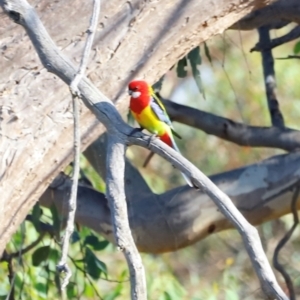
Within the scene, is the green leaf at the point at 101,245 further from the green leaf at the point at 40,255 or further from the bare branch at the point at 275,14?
the bare branch at the point at 275,14

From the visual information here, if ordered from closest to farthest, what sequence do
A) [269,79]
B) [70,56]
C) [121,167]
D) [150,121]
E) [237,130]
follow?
[121,167] → [70,56] → [150,121] → [237,130] → [269,79]

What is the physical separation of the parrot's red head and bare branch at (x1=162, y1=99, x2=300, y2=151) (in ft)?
3.57

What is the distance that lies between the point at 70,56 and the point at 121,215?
2.46ft

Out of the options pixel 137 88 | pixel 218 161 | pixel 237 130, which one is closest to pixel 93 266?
pixel 237 130

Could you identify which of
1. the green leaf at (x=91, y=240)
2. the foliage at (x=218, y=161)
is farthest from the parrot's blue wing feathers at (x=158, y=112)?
the foliage at (x=218, y=161)

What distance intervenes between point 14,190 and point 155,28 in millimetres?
575

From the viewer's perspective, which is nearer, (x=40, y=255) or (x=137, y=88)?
(x=137, y=88)

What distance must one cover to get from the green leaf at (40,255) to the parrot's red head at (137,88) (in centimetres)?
123

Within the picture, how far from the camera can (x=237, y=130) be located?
123 inches

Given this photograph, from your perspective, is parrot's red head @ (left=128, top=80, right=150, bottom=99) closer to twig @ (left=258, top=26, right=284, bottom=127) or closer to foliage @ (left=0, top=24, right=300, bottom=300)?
twig @ (left=258, top=26, right=284, bottom=127)

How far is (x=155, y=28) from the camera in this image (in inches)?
Answer: 81.6

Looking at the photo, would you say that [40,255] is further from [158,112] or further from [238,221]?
[238,221]

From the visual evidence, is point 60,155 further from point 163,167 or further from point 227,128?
point 163,167

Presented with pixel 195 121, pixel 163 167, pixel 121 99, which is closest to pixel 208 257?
pixel 163 167
